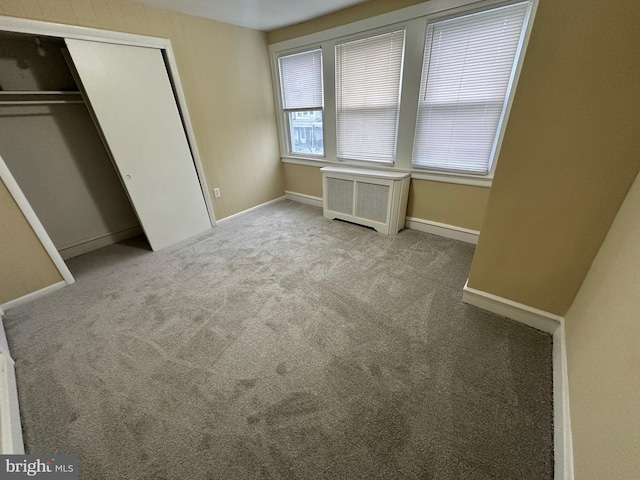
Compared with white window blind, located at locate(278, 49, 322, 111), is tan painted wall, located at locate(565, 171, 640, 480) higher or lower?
lower

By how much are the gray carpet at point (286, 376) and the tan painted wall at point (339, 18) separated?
2508mm

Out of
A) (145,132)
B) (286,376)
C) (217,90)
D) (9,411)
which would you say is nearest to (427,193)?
(286,376)

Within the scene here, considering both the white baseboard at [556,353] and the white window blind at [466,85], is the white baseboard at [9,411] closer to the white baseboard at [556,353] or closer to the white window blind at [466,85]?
the white baseboard at [556,353]

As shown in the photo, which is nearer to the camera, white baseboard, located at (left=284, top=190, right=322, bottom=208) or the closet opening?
the closet opening

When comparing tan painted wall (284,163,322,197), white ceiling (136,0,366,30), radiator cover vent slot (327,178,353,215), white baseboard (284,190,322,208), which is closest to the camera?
white ceiling (136,0,366,30)

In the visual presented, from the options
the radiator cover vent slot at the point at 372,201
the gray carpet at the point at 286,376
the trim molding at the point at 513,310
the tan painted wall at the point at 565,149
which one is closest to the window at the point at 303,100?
the radiator cover vent slot at the point at 372,201

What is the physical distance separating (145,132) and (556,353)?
3795 millimetres

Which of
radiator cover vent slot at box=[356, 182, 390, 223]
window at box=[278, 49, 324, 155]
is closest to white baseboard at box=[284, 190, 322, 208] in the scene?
window at box=[278, 49, 324, 155]

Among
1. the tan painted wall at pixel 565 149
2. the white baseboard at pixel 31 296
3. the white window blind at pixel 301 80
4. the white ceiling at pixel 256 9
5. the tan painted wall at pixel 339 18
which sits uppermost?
the white ceiling at pixel 256 9

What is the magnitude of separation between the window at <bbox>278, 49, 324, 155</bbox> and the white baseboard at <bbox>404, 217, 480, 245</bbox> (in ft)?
5.50

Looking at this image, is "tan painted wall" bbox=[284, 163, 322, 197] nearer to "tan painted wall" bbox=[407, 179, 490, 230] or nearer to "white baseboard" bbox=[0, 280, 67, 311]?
"tan painted wall" bbox=[407, 179, 490, 230]

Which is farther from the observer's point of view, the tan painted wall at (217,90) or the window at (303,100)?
the window at (303,100)

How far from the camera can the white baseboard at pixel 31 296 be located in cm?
201

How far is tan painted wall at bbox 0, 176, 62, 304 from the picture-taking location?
192 cm
